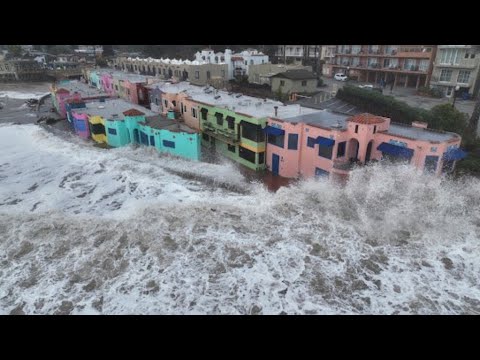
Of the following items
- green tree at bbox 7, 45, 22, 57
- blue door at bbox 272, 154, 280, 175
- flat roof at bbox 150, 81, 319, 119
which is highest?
green tree at bbox 7, 45, 22, 57

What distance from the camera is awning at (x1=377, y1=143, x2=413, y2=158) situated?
2129 cm

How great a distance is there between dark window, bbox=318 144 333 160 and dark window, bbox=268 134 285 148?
303 cm

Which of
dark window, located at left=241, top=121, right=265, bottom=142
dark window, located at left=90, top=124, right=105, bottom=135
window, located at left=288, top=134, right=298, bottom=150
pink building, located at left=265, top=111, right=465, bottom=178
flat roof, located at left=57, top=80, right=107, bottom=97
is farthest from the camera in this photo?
flat roof, located at left=57, top=80, right=107, bottom=97

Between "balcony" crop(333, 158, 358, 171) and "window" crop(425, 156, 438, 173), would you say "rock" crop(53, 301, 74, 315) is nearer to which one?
"balcony" crop(333, 158, 358, 171)

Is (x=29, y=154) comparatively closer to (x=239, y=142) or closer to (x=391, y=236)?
(x=239, y=142)

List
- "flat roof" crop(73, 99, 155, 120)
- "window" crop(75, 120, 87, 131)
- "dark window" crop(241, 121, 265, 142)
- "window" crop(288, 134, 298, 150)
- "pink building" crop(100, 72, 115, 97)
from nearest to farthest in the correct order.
A: "window" crop(288, 134, 298, 150) → "dark window" crop(241, 121, 265, 142) → "flat roof" crop(73, 99, 155, 120) → "window" crop(75, 120, 87, 131) → "pink building" crop(100, 72, 115, 97)

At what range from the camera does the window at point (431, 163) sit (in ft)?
68.5

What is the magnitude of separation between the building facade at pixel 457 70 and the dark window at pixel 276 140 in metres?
30.3

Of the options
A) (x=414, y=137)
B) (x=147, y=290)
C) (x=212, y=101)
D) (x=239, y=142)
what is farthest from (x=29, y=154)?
(x=414, y=137)

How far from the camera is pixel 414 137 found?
72.8 ft

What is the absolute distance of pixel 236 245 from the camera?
A: 1936 centimetres

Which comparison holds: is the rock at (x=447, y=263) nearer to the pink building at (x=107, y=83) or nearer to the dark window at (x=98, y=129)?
the dark window at (x=98, y=129)

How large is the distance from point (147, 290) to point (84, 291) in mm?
2991

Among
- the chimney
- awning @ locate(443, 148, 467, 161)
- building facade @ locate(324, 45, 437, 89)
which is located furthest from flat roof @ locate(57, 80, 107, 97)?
awning @ locate(443, 148, 467, 161)
